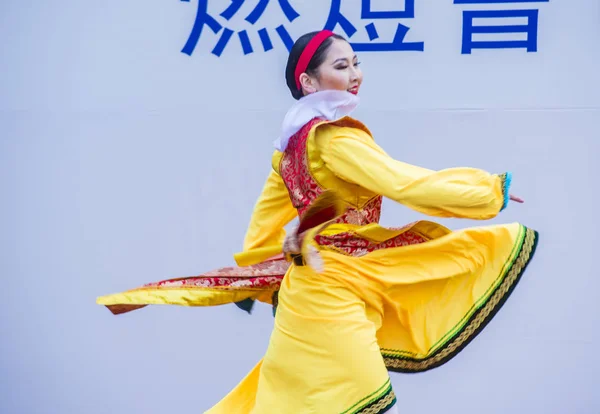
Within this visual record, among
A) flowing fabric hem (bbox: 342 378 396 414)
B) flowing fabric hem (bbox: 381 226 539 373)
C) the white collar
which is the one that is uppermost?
the white collar

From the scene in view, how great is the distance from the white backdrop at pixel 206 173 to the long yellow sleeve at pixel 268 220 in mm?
682

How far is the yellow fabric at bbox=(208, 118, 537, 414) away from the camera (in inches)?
87.8

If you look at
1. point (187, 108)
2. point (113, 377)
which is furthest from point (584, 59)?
point (113, 377)

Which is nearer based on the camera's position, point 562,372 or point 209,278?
point 209,278

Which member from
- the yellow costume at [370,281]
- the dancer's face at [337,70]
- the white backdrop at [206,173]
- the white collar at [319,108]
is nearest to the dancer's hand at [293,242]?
the yellow costume at [370,281]

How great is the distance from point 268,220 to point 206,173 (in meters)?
0.77

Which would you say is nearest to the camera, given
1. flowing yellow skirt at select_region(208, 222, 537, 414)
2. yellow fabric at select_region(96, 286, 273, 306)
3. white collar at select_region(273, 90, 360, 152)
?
flowing yellow skirt at select_region(208, 222, 537, 414)

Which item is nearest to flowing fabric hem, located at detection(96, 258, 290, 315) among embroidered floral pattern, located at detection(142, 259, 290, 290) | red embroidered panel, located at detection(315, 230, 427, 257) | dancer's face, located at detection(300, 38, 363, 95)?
embroidered floral pattern, located at detection(142, 259, 290, 290)

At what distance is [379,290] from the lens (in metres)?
2.35

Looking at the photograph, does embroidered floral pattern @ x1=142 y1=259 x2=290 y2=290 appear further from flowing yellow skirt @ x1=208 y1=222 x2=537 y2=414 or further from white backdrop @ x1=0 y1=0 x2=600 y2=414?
white backdrop @ x1=0 y1=0 x2=600 y2=414

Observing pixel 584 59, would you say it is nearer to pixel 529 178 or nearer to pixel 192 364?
pixel 529 178

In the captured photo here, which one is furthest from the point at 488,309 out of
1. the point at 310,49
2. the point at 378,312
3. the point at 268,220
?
the point at 310,49

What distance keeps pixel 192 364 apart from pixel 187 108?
0.84 m

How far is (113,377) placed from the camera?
3.58 m
